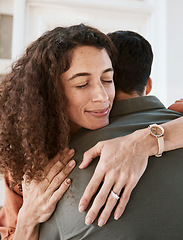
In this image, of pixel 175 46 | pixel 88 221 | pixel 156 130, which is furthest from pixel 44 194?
pixel 175 46

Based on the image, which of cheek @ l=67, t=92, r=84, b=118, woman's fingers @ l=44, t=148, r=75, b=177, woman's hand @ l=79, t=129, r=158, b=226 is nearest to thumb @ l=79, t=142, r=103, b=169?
woman's hand @ l=79, t=129, r=158, b=226

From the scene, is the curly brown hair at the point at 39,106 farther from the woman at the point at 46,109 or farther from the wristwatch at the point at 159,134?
the wristwatch at the point at 159,134

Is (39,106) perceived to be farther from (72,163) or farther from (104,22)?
(104,22)

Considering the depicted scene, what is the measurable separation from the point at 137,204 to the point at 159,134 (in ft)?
0.81

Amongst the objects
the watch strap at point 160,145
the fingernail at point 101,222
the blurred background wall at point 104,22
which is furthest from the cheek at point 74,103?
the blurred background wall at point 104,22

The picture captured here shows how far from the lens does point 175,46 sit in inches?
97.8

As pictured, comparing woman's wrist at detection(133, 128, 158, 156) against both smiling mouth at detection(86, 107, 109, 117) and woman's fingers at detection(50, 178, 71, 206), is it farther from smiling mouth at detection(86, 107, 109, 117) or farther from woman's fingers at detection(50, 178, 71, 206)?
woman's fingers at detection(50, 178, 71, 206)

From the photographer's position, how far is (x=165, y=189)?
880 mm

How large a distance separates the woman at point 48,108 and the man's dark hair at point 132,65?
106 millimetres

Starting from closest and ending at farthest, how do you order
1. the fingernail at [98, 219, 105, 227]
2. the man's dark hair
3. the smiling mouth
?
the fingernail at [98, 219, 105, 227] → the smiling mouth → the man's dark hair

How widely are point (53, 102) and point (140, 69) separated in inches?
15.9

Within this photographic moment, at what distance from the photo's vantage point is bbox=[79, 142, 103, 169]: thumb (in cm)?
91

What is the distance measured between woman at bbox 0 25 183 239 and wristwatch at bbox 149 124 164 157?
186 mm

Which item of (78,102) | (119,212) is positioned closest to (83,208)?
(119,212)
